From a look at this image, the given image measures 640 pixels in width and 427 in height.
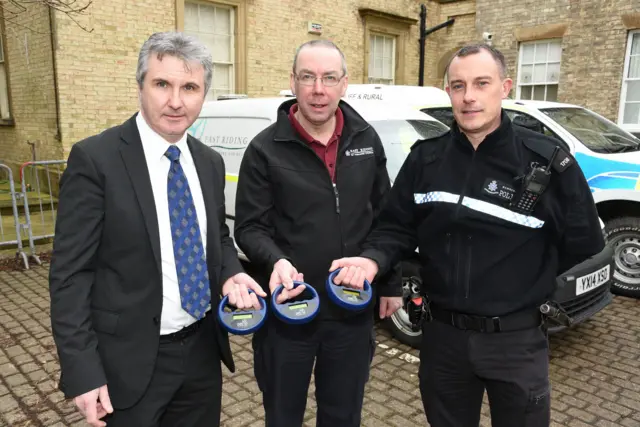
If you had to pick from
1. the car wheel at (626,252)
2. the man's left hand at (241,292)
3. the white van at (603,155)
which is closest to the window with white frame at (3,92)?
the white van at (603,155)

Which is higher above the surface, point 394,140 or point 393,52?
point 393,52

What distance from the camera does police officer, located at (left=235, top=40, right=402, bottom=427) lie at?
A: 7.71 feet

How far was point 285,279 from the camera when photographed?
2123 millimetres

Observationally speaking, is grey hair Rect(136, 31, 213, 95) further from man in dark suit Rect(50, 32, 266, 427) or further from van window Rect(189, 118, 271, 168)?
van window Rect(189, 118, 271, 168)

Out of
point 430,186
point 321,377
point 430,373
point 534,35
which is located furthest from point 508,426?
point 534,35

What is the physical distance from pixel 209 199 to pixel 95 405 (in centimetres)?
84

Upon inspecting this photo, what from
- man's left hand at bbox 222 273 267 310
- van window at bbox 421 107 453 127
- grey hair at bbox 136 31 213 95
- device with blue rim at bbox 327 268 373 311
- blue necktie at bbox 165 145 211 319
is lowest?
device with blue rim at bbox 327 268 373 311

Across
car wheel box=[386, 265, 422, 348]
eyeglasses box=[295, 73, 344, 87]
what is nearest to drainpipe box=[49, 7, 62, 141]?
car wheel box=[386, 265, 422, 348]

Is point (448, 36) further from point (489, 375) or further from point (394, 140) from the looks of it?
point (489, 375)

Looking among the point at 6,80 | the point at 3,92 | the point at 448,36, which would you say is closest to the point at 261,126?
the point at 6,80

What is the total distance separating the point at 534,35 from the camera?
13.2m

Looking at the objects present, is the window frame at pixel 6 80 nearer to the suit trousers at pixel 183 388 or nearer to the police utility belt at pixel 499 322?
the suit trousers at pixel 183 388

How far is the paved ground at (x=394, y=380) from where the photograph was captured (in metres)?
3.48

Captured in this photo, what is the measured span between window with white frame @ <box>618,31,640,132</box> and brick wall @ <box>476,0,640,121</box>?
0.16 metres
